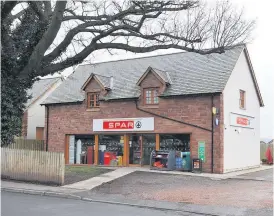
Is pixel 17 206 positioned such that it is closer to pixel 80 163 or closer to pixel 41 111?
pixel 80 163

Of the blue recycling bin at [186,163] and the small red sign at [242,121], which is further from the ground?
the small red sign at [242,121]

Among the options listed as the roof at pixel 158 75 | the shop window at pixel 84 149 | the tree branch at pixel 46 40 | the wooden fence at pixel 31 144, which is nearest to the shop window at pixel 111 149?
the shop window at pixel 84 149

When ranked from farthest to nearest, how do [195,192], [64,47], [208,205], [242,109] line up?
[242,109]
[195,192]
[208,205]
[64,47]

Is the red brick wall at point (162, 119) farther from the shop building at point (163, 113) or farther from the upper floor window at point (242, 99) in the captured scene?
the upper floor window at point (242, 99)

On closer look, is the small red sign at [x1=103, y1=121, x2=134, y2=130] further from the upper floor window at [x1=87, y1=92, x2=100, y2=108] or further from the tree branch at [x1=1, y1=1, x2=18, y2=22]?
the tree branch at [x1=1, y1=1, x2=18, y2=22]

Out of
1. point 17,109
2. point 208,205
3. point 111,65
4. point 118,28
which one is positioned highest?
point 111,65

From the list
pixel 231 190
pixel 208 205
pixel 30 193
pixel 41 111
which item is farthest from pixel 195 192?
pixel 41 111

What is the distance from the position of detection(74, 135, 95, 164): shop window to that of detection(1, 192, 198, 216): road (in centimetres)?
1215

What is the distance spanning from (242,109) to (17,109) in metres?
19.1

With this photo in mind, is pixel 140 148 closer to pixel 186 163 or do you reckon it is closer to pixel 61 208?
pixel 186 163

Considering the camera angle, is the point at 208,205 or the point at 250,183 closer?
the point at 208,205

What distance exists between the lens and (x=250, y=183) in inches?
725

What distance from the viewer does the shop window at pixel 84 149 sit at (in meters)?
26.8

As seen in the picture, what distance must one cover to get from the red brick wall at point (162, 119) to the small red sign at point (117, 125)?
1.31 feet
